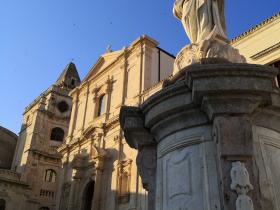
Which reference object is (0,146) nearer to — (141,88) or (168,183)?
(141,88)

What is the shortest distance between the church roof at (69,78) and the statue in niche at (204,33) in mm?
33533

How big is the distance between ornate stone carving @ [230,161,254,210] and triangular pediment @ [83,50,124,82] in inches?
756

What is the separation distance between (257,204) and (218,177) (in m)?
0.55

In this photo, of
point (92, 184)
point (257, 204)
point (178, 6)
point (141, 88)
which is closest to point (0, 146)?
point (92, 184)

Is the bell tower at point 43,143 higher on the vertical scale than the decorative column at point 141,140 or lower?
higher

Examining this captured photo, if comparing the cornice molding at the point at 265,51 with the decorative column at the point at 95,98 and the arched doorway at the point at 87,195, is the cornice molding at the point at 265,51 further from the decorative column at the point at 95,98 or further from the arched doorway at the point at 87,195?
the decorative column at the point at 95,98

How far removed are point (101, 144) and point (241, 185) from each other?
17.0m

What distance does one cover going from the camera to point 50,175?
3166 cm

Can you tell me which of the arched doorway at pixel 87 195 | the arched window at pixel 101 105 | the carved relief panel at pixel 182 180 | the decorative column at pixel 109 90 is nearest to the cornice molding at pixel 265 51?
the decorative column at pixel 109 90

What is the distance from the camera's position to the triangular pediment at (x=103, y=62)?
916 inches

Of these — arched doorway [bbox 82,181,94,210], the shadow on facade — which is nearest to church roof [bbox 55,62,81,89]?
the shadow on facade

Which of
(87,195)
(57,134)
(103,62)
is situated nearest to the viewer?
(87,195)

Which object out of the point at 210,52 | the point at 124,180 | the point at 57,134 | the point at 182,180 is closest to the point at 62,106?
the point at 57,134

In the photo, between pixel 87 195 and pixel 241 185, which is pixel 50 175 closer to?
pixel 87 195
